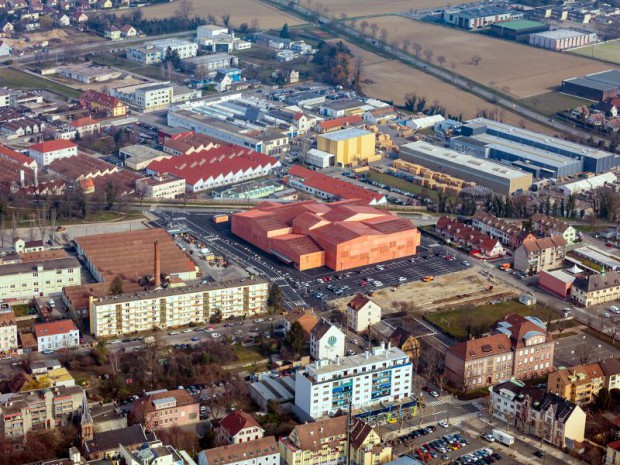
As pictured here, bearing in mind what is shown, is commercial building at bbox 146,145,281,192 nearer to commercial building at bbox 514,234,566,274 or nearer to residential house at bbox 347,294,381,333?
A: commercial building at bbox 514,234,566,274

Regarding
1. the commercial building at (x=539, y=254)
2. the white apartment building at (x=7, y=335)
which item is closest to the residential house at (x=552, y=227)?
the commercial building at (x=539, y=254)

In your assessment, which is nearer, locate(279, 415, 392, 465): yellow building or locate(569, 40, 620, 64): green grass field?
locate(279, 415, 392, 465): yellow building

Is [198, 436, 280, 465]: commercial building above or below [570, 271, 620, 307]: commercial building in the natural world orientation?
above

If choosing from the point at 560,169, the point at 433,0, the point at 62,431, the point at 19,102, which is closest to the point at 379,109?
the point at 560,169

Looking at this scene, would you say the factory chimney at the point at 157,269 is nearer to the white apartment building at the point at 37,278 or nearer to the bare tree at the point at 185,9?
the white apartment building at the point at 37,278

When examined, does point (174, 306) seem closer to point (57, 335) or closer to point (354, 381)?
point (57, 335)

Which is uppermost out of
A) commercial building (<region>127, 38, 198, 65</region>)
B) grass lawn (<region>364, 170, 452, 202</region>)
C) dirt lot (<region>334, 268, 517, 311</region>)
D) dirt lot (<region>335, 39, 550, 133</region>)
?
commercial building (<region>127, 38, 198, 65</region>)

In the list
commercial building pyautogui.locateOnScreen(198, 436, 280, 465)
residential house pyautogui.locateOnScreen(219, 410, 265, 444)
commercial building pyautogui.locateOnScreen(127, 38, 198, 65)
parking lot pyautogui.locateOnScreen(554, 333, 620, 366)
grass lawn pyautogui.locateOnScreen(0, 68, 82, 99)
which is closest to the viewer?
commercial building pyautogui.locateOnScreen(198, 436, 280, 465)

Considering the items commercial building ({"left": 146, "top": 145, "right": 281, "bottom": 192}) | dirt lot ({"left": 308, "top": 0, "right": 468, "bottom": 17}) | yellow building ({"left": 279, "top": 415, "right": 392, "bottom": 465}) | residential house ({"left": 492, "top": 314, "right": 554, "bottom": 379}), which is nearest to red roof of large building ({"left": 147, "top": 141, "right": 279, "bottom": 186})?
commercial building ({"left": 146, "top": 145, "right": 281, "bottom": 192})
